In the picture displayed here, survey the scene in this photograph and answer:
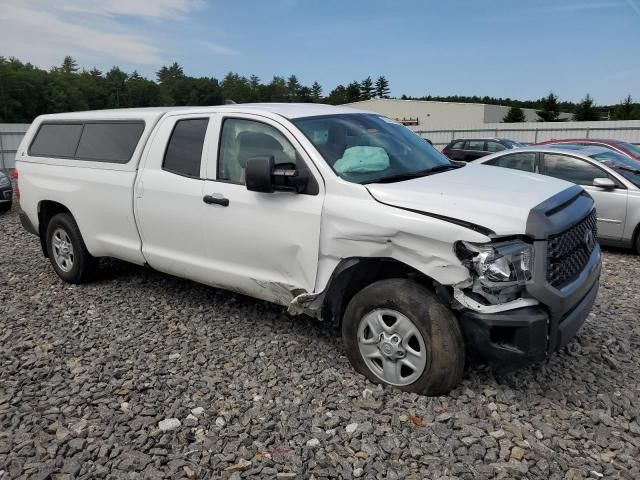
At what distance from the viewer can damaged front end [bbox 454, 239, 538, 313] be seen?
2.91 metres

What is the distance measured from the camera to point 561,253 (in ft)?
10.3

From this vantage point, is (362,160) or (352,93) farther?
(352,93)

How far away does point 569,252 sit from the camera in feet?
10.7

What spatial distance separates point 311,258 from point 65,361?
2101mm

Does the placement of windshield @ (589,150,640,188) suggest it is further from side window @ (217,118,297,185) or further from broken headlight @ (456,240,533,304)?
side window @ (217,118,297,185)

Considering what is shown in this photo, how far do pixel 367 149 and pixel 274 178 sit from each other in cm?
75

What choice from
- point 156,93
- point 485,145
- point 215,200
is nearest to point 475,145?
point 485,145

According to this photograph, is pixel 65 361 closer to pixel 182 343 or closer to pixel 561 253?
pixel 182 343

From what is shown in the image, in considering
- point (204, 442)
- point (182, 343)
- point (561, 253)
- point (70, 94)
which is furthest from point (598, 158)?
point (70, 94)

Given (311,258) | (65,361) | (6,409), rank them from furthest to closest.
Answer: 1. (65,361)
2. (311,258)
3. (6,409)

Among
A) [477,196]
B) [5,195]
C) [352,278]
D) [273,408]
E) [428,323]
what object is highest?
[477,196]

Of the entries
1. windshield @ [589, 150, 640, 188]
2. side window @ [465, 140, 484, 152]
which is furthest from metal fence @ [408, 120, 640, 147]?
windshield @ [589, 150, 640, 188]

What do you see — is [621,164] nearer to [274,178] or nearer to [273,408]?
[274,178]

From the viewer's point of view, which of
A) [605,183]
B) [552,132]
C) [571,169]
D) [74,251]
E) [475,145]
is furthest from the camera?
[552,132]
